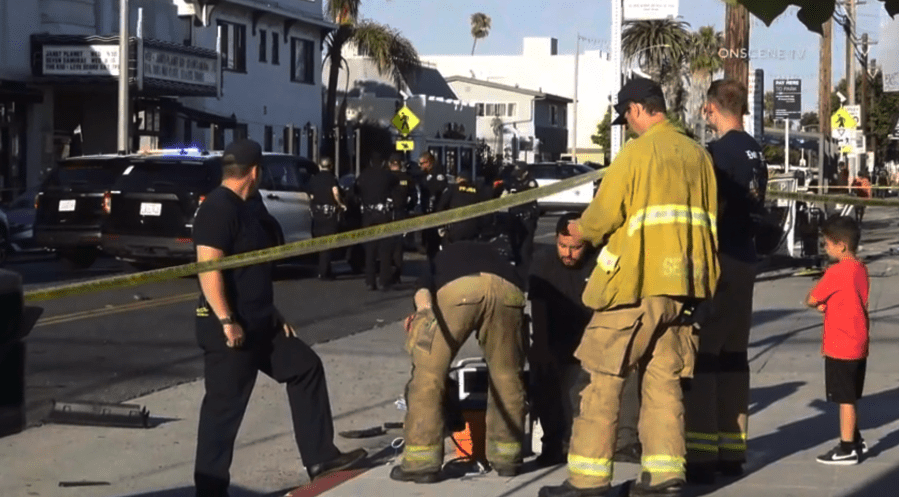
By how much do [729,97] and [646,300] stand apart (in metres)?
1.58

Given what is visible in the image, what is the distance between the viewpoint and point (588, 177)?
7.00 m

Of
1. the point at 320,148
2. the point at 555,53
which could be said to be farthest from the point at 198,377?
the point at 555,53

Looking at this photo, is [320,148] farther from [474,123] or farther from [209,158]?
[209,158]

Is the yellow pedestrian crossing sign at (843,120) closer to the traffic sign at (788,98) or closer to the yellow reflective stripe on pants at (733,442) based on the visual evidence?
the traffic sign at (788,98)

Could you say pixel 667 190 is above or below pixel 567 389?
above

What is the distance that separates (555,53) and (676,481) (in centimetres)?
9522

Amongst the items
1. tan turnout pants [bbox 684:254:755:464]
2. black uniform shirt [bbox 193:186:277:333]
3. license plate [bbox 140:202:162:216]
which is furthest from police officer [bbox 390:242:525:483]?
license plate [bbox 140:202:162:216]

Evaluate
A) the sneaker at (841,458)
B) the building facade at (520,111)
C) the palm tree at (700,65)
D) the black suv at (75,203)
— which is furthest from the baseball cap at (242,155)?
the building facade at (520,111)

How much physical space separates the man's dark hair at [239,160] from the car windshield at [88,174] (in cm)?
1284

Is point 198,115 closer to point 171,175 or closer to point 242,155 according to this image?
point 171,175

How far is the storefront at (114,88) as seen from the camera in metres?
31.8

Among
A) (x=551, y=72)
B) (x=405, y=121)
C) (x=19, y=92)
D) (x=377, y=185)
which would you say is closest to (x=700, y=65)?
(x=405, y=121)

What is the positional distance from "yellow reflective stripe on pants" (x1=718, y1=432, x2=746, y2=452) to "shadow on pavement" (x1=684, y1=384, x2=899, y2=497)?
0.17 m

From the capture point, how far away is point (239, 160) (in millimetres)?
7016
